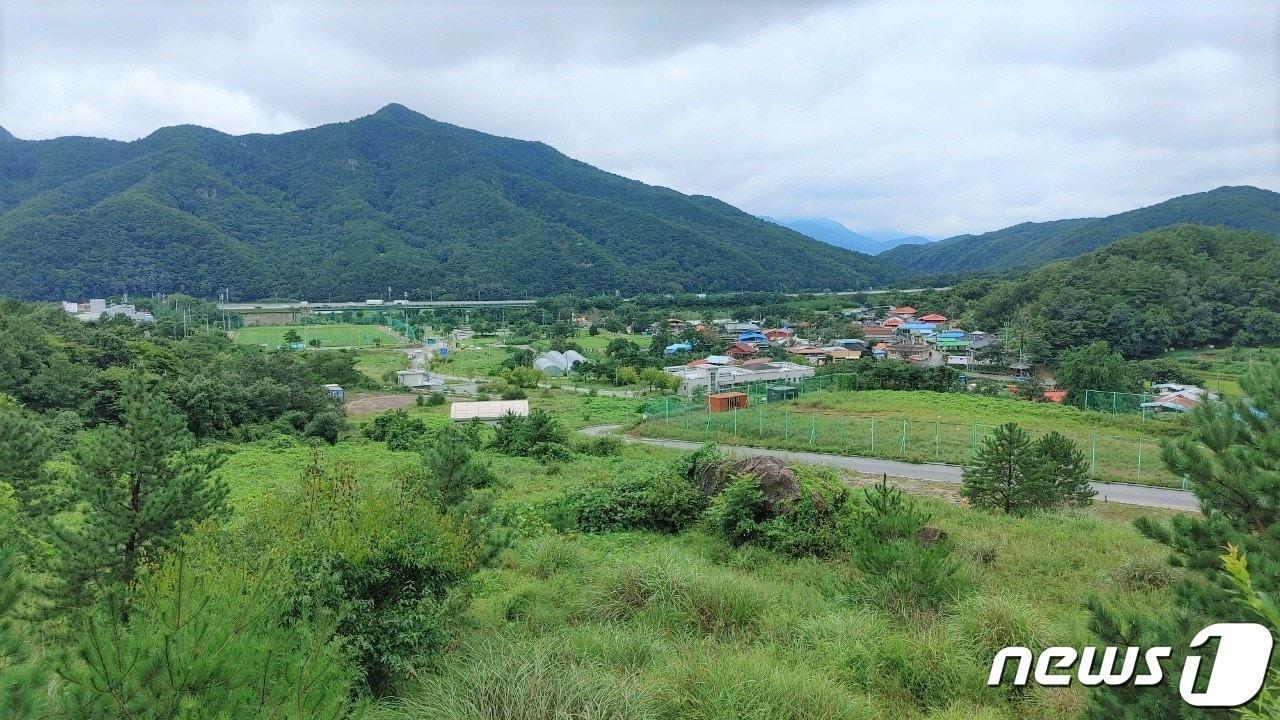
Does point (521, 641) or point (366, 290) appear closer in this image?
point (521, 641)

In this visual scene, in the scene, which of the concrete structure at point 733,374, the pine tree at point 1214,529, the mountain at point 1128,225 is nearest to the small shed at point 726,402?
the concrete structure at point 733,374

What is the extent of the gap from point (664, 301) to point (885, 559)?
93918mm

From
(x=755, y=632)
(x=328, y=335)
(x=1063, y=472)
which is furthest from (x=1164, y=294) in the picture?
(x=328, y=335)

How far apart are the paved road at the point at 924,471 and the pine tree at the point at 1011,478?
160 inches

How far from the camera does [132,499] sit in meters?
6.97

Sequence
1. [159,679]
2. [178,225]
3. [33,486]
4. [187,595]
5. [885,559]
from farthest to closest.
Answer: [178,225], [33,486], [885,559], [187,595], [159,679]

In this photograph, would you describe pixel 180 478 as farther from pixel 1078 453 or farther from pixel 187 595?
pixel 1078 453

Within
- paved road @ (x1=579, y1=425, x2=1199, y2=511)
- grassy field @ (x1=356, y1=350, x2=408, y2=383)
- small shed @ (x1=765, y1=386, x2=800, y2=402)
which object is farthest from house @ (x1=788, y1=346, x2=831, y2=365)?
paved road @ (x1=579, y1=425, x2=1199, y2=511)

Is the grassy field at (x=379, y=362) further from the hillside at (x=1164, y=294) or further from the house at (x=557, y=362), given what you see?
the hillside at (x=1164, y=294)

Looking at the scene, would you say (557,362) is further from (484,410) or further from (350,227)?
(350,227)

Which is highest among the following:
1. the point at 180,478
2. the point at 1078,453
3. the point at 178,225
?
the point at 178,225

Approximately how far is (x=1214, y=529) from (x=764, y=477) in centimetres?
633

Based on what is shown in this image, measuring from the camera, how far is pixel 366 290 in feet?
346

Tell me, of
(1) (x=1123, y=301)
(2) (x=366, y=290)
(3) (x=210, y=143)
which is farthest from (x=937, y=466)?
(3) (x=210, y=143)
